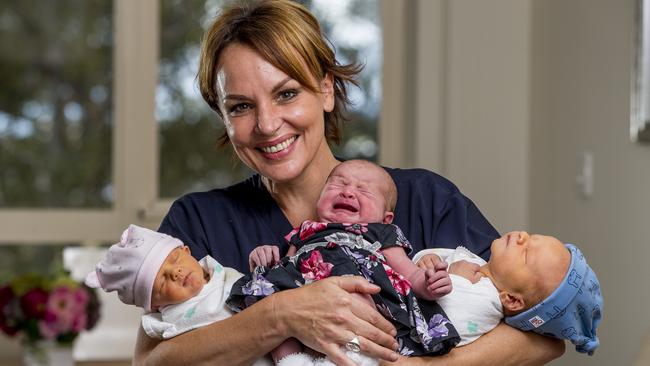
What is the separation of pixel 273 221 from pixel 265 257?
245 mm

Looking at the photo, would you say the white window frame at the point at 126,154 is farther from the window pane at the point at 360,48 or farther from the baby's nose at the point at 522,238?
the baby's nose at the point at 522,238

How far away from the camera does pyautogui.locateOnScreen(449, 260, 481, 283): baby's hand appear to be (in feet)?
5.95

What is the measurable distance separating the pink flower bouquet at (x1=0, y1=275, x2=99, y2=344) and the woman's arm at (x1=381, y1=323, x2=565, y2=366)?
187cm

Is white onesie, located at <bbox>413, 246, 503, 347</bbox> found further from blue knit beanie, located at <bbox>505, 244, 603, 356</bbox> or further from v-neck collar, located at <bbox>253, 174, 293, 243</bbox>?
v-neck collar, located at <bbox>253, 174, 293, 243</bbox>

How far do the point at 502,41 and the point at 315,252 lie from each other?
1835 mm

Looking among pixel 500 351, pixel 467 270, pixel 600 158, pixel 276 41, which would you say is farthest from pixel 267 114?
pixel 600 158

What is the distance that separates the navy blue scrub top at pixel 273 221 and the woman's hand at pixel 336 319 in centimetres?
28

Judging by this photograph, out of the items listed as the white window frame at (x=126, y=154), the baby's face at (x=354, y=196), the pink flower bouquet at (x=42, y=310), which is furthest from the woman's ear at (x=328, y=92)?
the white window frame at (x=126, y=154)

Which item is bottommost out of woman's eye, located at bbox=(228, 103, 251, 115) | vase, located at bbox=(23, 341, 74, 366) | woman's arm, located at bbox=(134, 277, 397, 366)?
vase, located at bbox=(23, 341, 74, 366)

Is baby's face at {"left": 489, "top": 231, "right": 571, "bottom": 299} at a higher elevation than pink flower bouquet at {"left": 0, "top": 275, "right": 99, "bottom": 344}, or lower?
higher

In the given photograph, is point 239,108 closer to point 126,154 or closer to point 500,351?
point 500,351

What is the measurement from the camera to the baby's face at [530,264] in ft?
5.76

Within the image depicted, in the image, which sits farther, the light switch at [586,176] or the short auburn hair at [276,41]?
the light switch at [586,176]

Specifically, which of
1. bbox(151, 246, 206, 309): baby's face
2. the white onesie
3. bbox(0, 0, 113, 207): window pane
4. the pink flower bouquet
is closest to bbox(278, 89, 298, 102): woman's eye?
bbox(151, 246, 206, 309): baby's face
